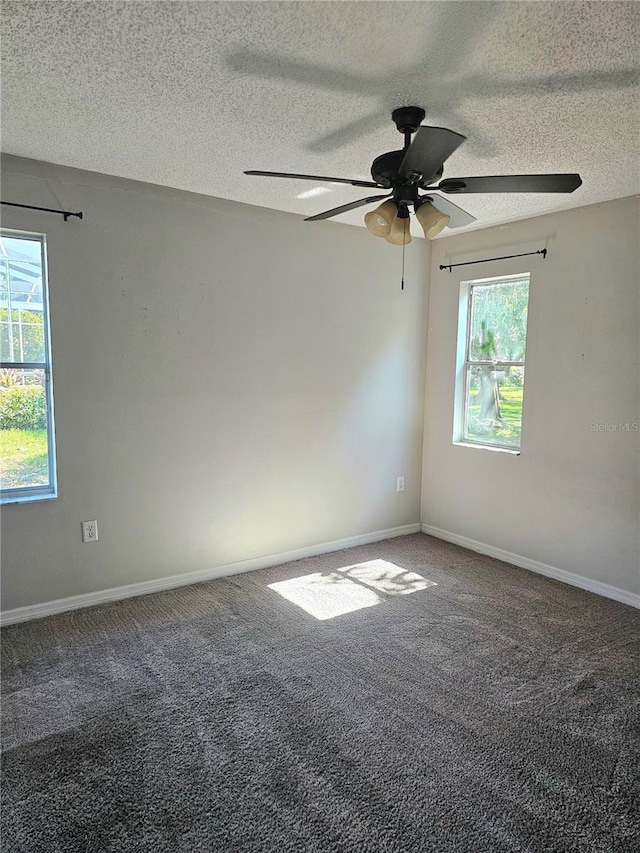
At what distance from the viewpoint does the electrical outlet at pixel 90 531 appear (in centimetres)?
307

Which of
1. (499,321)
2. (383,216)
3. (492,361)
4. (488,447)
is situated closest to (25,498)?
(383,216)

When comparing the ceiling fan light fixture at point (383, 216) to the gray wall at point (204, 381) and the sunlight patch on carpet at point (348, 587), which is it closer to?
the gray wall at point (204, 381)

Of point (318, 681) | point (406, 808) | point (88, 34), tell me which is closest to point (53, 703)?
point (318, 681)

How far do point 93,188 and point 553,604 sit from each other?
11.8 feet

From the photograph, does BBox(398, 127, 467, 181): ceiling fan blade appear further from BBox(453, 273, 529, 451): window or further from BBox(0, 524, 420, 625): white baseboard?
BBox(0, 524, 420, 625): white baseboard

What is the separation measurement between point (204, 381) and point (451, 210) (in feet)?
6.00

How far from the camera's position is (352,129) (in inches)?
90.5

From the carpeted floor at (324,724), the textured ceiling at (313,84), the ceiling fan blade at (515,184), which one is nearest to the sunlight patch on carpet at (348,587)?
the carpeted floor at (324,724)

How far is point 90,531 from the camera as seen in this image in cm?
309

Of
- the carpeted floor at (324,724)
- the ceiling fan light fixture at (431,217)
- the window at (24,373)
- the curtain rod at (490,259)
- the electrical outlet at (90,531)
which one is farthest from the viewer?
the curtain rod at (490,259)

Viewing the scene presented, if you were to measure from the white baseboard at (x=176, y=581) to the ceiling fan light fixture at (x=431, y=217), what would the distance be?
98.8 inches

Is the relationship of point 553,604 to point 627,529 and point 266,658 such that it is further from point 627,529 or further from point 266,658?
Answer: point 266,658

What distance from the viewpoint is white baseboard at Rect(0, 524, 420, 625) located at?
293 centimetres

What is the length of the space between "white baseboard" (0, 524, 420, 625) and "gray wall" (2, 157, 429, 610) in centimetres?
4
